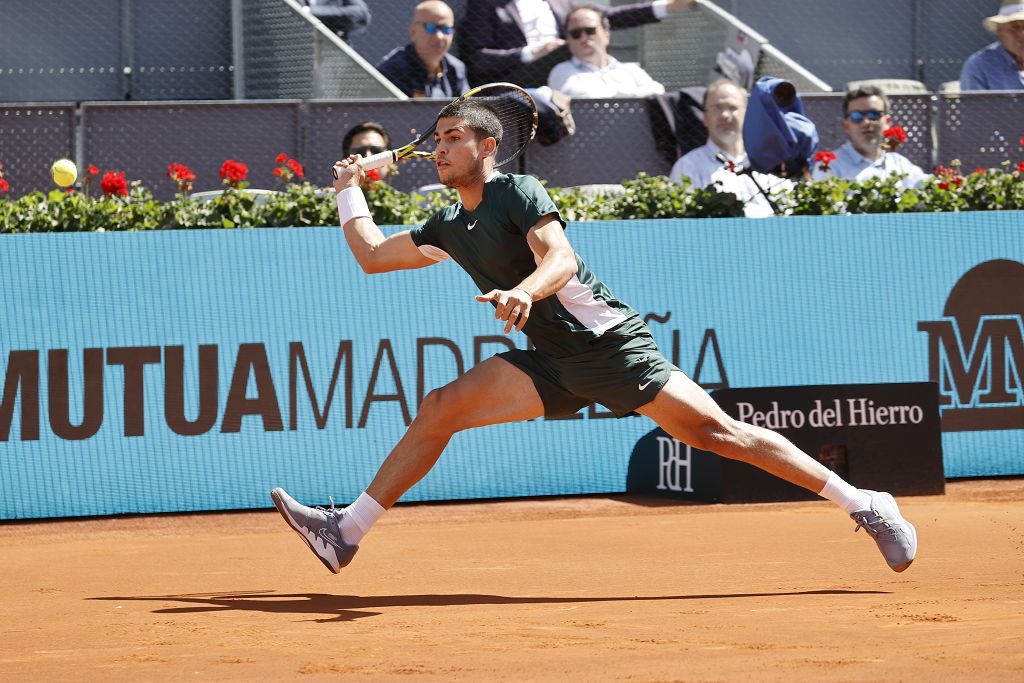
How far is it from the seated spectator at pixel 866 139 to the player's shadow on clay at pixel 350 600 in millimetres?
6015

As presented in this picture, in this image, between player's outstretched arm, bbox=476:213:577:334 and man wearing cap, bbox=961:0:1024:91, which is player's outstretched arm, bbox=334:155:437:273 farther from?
man wearing cap, bbox=961:0:1024:91

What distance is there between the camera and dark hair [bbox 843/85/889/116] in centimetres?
1107

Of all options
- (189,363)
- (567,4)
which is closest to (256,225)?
(189,363)

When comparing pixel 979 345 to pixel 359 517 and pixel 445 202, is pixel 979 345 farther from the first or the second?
pixel 359 517

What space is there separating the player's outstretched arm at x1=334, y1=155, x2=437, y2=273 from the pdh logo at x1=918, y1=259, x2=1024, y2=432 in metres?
4.45

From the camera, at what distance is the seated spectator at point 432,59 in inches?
441

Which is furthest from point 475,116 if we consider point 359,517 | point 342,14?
point 342,14

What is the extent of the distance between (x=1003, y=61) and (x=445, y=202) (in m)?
5.71

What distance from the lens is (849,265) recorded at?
9.12m

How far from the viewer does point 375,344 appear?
859cm

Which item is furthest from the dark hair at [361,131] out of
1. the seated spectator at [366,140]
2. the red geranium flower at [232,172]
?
the red geranium flower at [232,172]

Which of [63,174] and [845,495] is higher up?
[63,174]

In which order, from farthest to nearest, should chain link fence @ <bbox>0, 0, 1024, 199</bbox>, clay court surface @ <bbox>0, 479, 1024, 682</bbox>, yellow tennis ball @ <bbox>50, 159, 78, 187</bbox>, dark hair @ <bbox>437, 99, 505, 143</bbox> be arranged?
chain link fence @ <bbox>0, 0, 1024, 199</bbox>
yellow tennis ball @ <bbox>50, 159, 78, 187</bbox>
dark hair @ <bbox>437, 99, 505, 143</bbox>
clay court surface @ <bbox>0, 479, 1024, 682</bbox>

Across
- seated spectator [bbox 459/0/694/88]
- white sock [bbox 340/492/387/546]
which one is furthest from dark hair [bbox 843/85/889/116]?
white sock [bbox 340/492/387/546]
